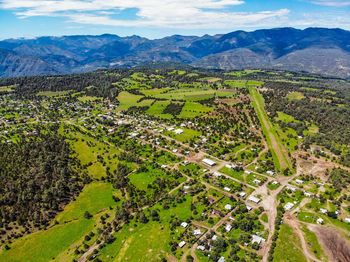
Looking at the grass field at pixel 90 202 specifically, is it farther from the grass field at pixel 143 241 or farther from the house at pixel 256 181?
the house at pixel 256 181

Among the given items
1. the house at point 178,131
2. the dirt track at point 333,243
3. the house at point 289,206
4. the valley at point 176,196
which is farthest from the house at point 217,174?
the house at point 178,131

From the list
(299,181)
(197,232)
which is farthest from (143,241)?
(299,181)

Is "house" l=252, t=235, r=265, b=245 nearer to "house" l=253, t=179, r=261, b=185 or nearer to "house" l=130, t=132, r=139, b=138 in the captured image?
"house" l=253, t=179, r=261, b=185

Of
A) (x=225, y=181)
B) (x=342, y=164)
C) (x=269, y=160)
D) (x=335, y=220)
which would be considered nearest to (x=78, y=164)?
(x=225, y=181)

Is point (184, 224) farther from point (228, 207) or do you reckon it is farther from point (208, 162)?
point (208, 162)

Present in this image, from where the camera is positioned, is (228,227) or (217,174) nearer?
(228,227)

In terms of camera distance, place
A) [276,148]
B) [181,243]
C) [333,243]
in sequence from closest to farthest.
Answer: [181,243], [333,243], [276,148]

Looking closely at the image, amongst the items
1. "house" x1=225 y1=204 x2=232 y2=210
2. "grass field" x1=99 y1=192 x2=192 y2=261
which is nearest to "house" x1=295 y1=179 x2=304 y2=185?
"house" x1=225 y1=204 x2=232 y2=210

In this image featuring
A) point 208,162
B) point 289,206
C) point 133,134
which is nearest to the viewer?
point 289,206
